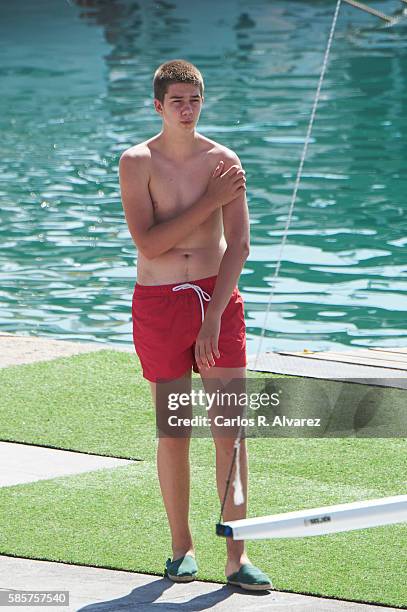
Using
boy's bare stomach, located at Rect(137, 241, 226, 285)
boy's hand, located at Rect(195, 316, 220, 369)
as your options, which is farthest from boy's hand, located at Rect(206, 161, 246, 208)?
boy's hand, located at Rect(195, 316, 220, 369)

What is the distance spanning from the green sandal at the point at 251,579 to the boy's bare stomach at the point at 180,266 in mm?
1049

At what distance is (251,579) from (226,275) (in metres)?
1.06

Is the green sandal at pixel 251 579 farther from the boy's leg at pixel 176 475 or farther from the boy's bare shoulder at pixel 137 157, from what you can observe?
the boy's bare shoulder at pixel 137 157

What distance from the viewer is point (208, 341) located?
4.57 m

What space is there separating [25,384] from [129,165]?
2922 mm

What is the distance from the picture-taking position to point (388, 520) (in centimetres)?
372

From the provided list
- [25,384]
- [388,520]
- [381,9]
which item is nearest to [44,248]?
[25,384]

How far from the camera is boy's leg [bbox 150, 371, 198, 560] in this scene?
477 cm

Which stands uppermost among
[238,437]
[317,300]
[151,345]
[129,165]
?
[129,165]

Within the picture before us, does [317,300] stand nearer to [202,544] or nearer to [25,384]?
[25,384]

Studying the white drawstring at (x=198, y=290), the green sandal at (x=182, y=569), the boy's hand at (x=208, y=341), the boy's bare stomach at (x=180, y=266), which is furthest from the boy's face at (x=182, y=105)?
the green sandal at (x=182, y=569)

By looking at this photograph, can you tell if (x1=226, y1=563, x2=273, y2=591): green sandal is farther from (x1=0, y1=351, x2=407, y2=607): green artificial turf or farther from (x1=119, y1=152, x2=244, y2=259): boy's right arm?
(x1=119, y1=152, x2=244, y2=259): boy's right arm

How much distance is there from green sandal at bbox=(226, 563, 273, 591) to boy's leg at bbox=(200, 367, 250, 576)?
26mm

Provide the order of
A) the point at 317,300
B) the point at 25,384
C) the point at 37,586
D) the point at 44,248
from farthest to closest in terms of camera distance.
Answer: the point at 44,248
the point at 317,300
the point at 25,384
the point at 37,586
